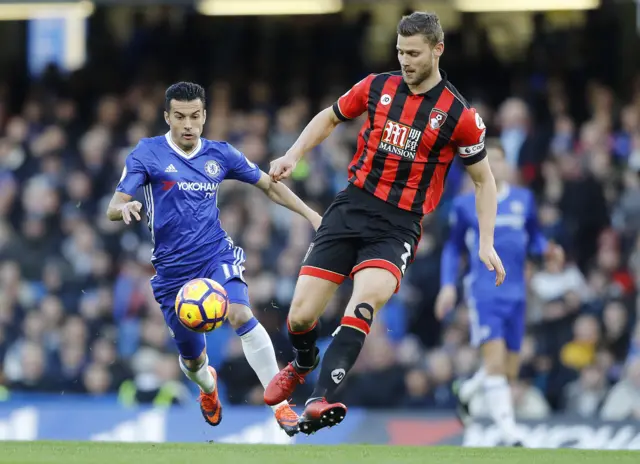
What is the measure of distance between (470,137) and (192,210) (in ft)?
7.10

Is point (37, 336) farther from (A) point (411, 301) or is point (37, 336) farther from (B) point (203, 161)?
(B) point (203, 161)

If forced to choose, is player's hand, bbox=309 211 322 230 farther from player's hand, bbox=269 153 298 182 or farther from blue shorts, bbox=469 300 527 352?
blue shorts, bbox=469 300 527 352

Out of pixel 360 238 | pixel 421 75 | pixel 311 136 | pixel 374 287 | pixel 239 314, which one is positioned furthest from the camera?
pixel 239 314

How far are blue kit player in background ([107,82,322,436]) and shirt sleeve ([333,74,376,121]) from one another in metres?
0.98

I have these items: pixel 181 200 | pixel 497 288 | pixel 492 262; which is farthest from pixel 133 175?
pixel 497 288

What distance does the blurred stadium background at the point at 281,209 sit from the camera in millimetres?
13586

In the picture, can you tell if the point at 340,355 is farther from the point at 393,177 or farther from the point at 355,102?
the point at 355,102

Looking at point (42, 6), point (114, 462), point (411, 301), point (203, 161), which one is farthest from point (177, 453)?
point (42, 6)

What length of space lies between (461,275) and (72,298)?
454 cm

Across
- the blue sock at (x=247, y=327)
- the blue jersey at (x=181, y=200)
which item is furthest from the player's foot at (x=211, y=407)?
the blue jersey at (x=181, y=200)

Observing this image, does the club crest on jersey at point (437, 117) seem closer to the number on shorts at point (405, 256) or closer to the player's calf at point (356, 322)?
the number on shorts at point (405, 256)

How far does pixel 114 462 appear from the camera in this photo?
8.02 meters

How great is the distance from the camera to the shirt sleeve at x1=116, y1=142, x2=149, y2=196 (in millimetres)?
9125

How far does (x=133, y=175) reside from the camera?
30.5 feet
